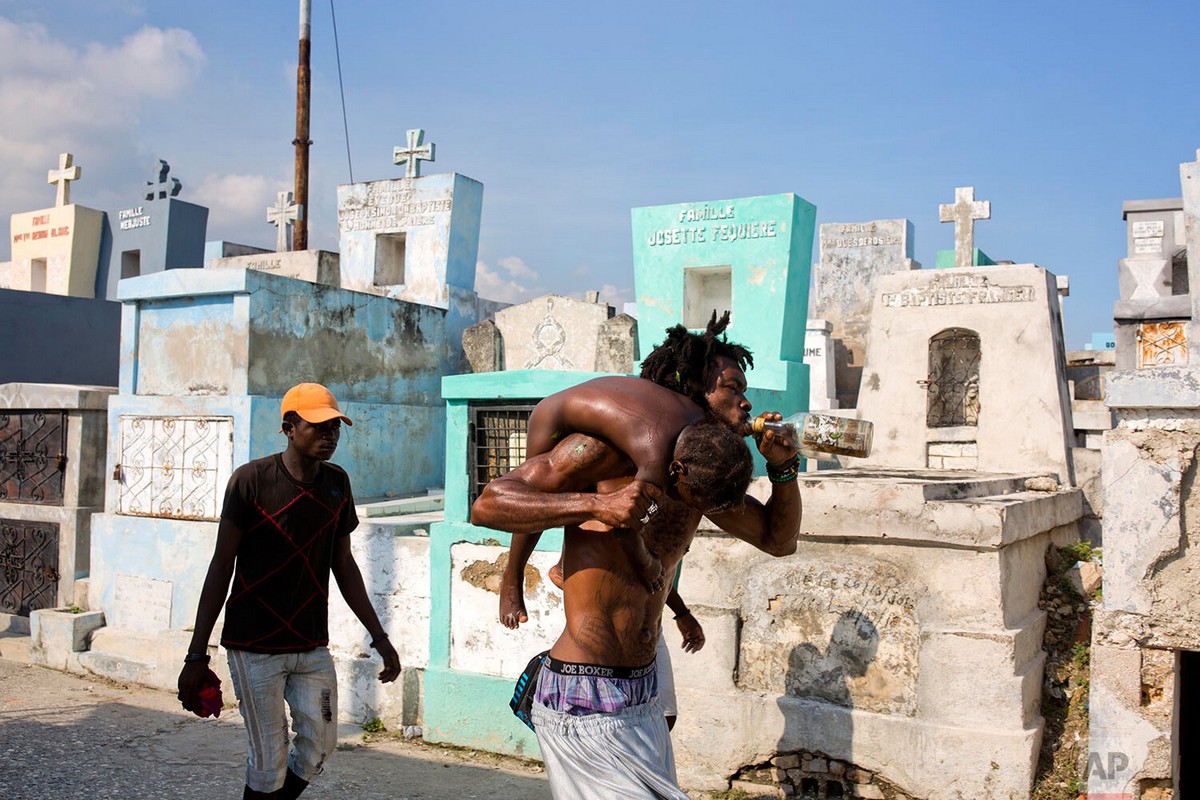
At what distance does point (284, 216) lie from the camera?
15.9 meters

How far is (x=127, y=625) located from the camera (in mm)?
8641

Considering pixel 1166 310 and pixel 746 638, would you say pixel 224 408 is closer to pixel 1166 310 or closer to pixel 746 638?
pixel 746 638

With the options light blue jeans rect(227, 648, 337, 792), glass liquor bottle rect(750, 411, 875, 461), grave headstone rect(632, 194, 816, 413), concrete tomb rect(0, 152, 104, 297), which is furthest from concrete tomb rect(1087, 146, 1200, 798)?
concrete tomb rect(0, 152, 104, 297)

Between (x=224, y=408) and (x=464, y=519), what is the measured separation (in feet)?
9.24

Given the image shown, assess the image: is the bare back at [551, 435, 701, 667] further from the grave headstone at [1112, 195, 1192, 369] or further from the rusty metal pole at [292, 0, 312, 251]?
the rusty metal pole at [292, 0, 312, 251]

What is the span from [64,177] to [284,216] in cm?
334

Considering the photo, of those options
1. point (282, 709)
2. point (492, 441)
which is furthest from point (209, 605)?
point (492, 441)

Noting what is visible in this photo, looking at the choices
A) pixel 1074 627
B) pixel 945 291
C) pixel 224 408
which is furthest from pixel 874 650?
pixel 224 408

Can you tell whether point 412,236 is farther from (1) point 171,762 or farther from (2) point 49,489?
(1) point 171,762

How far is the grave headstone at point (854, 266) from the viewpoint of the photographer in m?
19.2

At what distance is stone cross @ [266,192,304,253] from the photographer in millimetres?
15828

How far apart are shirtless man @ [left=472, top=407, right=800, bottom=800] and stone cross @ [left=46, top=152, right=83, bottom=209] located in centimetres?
1524

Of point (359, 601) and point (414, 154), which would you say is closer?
point (359, 601)

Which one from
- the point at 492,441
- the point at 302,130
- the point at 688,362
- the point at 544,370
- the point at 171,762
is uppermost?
the point at 302,130
